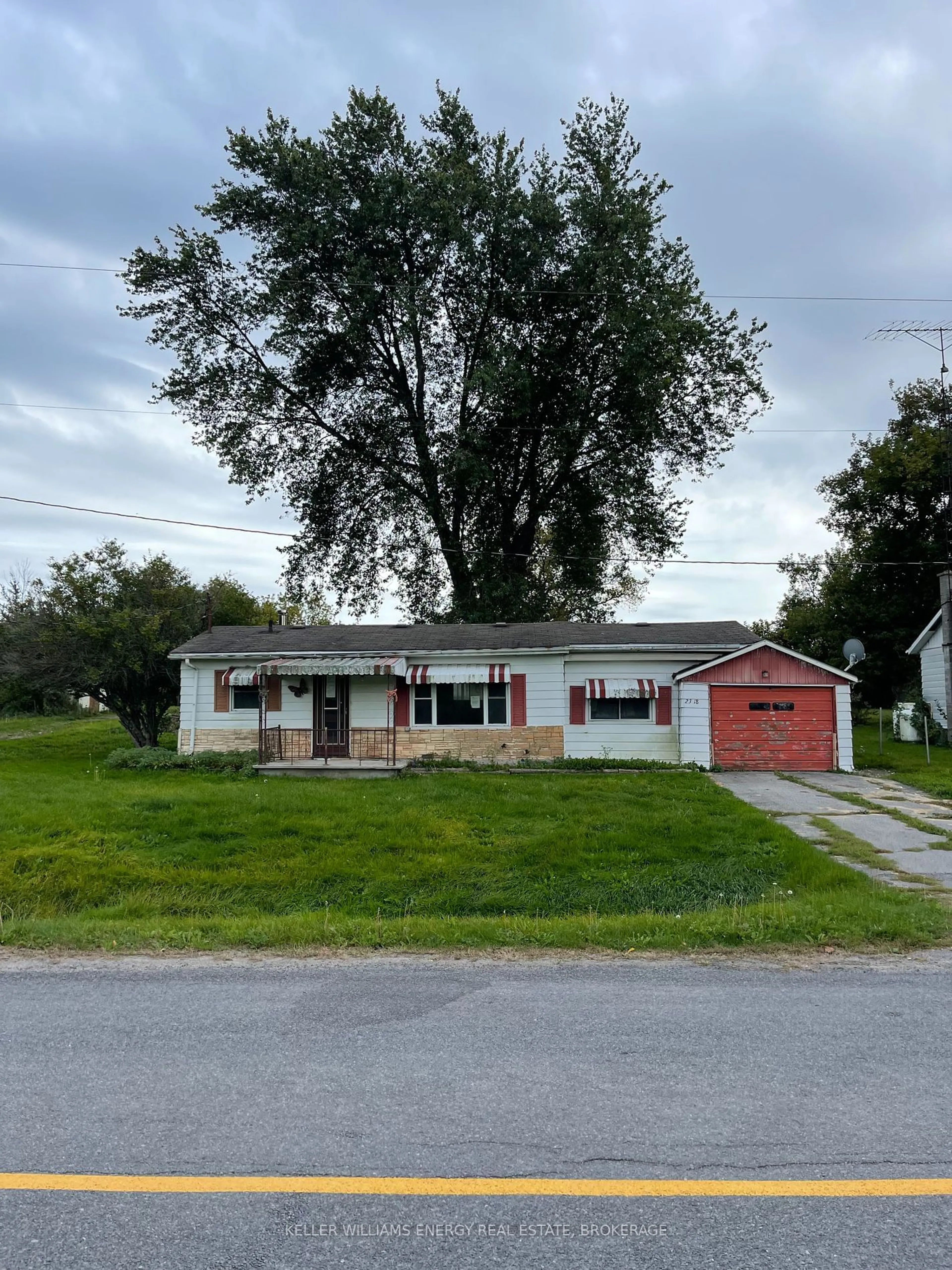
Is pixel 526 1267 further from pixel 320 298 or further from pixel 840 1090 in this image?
pixel 320 298

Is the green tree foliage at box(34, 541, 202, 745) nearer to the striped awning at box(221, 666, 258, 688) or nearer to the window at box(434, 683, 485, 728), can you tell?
the striped awning at box(221, 666, 258, 688)

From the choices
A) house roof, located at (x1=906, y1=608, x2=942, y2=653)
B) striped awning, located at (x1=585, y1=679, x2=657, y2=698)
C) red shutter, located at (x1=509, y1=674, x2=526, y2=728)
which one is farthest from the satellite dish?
red shutter, located at (x1=509, y1=674, x2=526, y2=728)

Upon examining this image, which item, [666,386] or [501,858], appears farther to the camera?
[666,386]

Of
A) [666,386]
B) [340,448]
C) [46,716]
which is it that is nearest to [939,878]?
[666,386]

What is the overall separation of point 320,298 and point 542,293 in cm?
730

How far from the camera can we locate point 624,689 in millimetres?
20891

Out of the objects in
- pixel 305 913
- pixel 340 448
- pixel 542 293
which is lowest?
pixel 305 913

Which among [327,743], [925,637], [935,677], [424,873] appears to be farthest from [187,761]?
[925,637]

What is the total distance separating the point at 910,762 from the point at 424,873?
1585cm

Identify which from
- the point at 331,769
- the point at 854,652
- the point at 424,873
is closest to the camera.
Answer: the point at 424,873

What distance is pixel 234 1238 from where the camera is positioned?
2.79 meters

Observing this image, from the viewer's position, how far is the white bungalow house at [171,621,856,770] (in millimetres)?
20188

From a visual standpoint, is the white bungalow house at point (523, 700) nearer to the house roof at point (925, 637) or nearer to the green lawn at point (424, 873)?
the green lawn at point (424, 873)

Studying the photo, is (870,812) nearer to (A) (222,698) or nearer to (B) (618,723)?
(B) (618,723)
